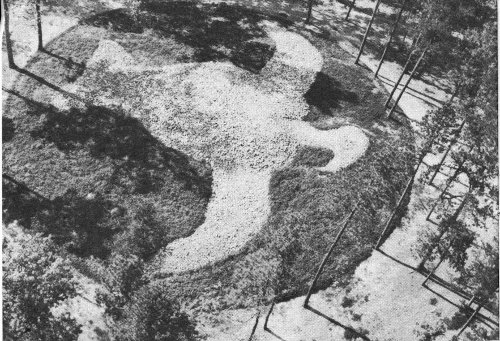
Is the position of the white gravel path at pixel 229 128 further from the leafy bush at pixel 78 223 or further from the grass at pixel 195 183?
the leafy bush at pixel 78 223

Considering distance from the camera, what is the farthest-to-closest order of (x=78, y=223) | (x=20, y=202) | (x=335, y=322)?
(x=20, y=202)
(x=78, y=223)
(x=335, y=322)

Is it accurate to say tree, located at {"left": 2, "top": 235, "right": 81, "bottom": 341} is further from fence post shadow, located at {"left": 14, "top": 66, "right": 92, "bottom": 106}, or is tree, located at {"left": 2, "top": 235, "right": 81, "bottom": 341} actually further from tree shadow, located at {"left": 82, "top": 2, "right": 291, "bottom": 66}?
tree shadow, located at {"left": 82, "top": 2, "right": 291, "bottom": 66}

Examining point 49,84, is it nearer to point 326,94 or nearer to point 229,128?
point 229,128

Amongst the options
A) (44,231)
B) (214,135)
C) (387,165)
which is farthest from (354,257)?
(44,231)

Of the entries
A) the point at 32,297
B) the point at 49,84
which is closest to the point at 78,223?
the point at 32,297

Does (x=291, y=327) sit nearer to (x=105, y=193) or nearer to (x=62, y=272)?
(x=62, y=272)

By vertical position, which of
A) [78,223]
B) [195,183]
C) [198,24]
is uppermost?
[198,24]
